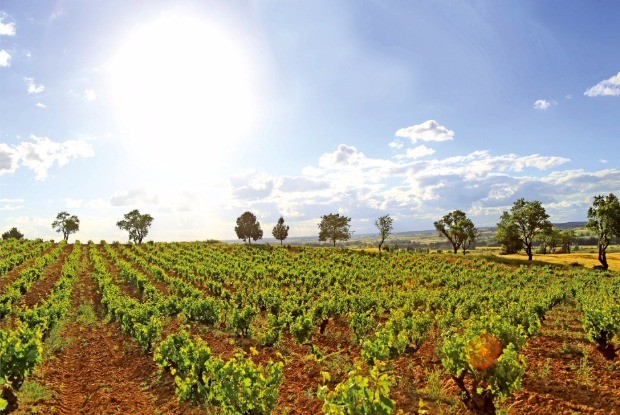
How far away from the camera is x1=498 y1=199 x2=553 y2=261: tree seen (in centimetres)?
7356

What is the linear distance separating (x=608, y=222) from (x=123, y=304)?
220 feet

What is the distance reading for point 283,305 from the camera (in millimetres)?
25406

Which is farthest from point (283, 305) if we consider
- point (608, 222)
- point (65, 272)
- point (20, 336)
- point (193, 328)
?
point (608, 222)

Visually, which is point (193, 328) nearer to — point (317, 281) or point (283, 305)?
point (283, 305)

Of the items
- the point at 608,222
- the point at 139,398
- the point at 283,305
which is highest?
the point at 608,222

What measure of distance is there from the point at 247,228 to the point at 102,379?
98191 mm

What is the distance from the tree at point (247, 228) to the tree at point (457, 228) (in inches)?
1997

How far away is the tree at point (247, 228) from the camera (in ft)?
376

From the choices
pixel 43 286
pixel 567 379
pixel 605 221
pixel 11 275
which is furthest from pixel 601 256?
pixel 11 275

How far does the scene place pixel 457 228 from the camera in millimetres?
91188

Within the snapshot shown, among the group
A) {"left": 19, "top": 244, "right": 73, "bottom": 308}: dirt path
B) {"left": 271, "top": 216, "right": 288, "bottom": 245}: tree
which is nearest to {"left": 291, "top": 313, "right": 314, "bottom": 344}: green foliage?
{"left": 19, "top": 244, "right": 73, "bottom": 308}: dirt path

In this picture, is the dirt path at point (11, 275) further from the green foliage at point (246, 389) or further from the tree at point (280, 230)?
the tree at point (280, 230)

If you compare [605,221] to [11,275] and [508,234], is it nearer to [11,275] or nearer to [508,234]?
[508,234]

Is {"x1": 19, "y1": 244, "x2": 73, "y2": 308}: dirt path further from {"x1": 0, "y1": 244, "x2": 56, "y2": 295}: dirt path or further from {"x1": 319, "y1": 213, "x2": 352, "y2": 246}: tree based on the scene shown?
{"x1": 319, "y1": 213, "x2": 352, "y2": 246}: tree
